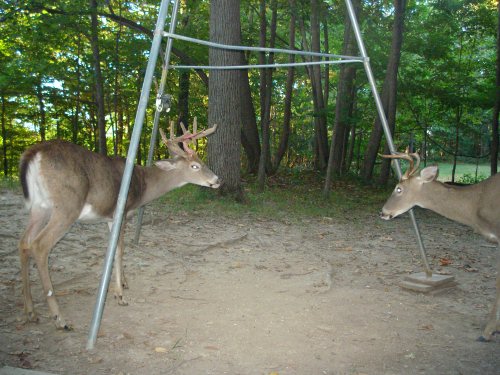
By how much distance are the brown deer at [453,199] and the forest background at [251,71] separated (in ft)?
15.7

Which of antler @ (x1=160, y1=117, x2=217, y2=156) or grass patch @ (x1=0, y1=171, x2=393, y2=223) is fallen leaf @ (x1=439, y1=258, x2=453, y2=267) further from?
antler @ (x1=160, y1=117, x2=217, y2=156)

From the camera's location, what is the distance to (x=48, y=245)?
430 cm

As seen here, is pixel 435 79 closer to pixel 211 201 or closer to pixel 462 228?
pixel 462 228

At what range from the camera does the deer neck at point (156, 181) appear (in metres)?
5.79

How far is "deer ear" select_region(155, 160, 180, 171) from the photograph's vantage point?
5850mm

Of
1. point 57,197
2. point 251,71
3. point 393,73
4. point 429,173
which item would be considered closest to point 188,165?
point 57,197

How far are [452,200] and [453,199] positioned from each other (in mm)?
16

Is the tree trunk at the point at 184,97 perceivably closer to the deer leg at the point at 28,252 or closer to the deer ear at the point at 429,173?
the deer ear at the point at 429,173

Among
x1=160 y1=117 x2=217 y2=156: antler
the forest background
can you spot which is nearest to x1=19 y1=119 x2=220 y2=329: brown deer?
x1=160 y1=117 x2=217 y2=156: antler

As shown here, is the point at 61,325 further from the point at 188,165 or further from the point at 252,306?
the point at 188,165

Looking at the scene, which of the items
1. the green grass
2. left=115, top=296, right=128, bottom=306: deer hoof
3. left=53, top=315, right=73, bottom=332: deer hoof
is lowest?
the green grass

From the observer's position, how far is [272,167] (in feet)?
50.8

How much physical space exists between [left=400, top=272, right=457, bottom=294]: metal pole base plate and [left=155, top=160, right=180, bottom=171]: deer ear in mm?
3016

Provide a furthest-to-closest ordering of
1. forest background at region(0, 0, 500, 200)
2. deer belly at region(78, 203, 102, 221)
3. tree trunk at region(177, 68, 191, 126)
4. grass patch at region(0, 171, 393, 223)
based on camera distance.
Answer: tree trunk at region(177, 68, 191, 126) < forest background at region(0, 0, 500, 200) < grass patch at region(0, 171, 393, 223) < deer belly at region(78, 203, 102, 221)
